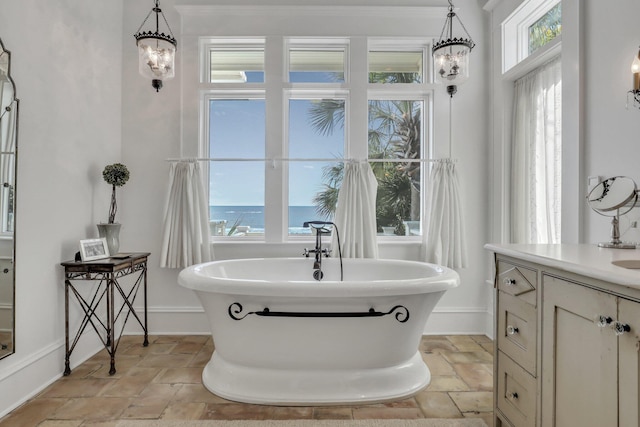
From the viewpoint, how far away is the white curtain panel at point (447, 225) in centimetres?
309

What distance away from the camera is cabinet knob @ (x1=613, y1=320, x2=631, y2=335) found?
1004mm

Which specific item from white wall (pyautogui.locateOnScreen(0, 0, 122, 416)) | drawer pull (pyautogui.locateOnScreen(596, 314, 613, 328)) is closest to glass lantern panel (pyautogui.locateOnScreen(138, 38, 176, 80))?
white wall (pyautogui.locateOnScreen(0, 0, 122, 416))

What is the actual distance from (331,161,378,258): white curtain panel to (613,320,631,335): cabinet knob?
2.06 m

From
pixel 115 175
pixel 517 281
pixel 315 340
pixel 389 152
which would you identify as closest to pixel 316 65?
pixel 389 152

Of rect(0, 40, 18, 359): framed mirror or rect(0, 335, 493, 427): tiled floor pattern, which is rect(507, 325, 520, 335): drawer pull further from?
rect(0, 40, 18, 359): framed mirror

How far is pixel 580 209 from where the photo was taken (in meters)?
2.14

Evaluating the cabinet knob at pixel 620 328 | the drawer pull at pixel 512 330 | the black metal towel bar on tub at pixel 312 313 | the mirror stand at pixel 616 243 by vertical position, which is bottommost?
the black metal towel bar on tub at pixel 312 313

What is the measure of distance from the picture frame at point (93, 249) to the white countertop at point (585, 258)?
246 centimetres

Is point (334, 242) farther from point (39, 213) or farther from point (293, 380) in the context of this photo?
point (39, 213)

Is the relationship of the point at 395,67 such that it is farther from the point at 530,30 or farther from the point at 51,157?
the point at 51,157

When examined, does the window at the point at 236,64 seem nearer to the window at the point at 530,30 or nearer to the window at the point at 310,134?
the window at the point at 310,134

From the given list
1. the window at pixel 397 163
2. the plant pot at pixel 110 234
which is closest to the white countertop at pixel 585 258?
the window at pixel 397 163

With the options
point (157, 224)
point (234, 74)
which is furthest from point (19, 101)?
point (234, 74)

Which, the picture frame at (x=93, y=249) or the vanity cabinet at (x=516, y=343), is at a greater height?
the picture frame at (x=93, y=249)
